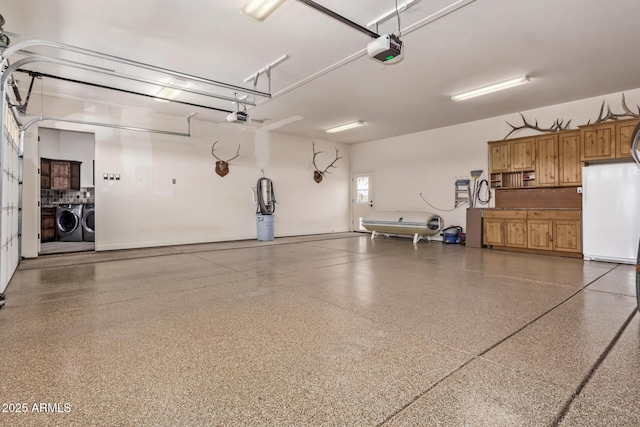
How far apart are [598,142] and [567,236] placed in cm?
179

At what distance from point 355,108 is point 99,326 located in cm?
608

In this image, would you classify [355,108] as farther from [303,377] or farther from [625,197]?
[303,377]

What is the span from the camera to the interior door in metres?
10.7

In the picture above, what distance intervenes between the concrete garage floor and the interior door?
645 cm

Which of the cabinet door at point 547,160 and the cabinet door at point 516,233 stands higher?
the cabinet door at point 547,160

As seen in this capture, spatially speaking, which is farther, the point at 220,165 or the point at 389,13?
the point at 220,165

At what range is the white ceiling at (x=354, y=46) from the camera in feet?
11.2

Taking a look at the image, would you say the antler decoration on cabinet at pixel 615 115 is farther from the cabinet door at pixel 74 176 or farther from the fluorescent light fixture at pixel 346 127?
the cabinet door at pixel 74 176

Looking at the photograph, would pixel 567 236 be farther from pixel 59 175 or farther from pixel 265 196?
pixel 59 175

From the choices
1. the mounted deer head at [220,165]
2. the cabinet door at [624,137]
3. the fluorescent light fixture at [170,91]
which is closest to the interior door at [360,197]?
the mounted deer head at [220,165]

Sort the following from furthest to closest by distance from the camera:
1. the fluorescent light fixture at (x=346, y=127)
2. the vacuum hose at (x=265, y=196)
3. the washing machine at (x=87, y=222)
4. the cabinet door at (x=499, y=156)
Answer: the vacuum hose at (x=265, y=196) → the washing machine at (x=87, y=222) → the fluorescent light fixture at (x=346, y=127) → the cabinet door at (x=499, y=156)

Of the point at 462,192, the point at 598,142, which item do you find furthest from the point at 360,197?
the point at 598,142

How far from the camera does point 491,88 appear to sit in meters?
5.59

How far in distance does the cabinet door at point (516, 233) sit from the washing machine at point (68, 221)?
36.0ft
